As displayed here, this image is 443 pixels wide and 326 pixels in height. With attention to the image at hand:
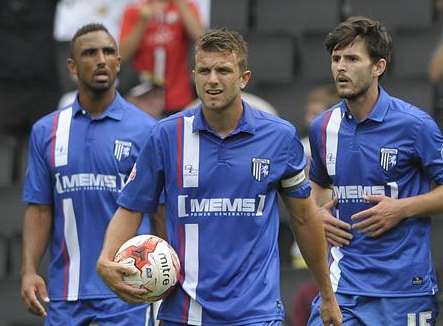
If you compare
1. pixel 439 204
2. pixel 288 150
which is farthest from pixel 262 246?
pixel 439 204

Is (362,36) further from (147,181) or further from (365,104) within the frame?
(147,181)

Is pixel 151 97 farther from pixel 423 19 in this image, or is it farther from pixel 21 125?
pixel 423 19

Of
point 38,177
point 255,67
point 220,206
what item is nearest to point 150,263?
point 220,206

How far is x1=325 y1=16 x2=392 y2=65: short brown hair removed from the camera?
7996 mm

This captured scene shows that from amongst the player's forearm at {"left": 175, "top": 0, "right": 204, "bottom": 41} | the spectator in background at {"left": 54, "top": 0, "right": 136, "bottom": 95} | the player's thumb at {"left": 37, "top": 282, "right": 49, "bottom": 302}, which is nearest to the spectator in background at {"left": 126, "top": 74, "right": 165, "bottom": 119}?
the player's forearm at {"left": 175, "top": 0, "right": 204, "bottom": 41}

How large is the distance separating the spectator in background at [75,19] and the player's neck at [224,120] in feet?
18.4

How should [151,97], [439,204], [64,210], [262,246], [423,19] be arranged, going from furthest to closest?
[423,19] < [151,97] < [64,210] < [439,204] < [262,246]

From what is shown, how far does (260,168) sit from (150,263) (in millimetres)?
733

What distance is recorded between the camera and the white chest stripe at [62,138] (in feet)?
28.7

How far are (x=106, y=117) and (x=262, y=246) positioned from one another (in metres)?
1.79

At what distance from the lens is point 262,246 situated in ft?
24.3

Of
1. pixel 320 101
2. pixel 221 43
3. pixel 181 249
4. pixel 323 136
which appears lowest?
pixel 181 249

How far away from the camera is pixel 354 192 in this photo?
8031mm

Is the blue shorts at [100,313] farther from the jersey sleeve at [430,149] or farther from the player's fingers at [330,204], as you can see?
the jersey sleeve at [430,149]
